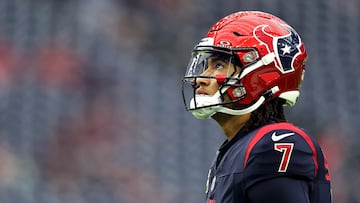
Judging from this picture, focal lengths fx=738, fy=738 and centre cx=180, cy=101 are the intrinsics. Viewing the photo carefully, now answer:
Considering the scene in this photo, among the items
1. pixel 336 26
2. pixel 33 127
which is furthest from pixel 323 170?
pixel 336 26

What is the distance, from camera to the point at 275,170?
1861 millimetres

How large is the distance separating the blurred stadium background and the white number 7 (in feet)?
11.6

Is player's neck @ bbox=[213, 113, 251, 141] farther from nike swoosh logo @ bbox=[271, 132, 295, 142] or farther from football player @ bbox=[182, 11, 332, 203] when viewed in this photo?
nike swoosh logo @ bbox=[271, 132, 295, 142]

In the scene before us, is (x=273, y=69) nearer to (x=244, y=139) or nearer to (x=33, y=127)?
(x=244, y=139)

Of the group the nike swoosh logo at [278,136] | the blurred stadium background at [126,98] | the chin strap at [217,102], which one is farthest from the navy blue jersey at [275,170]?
the blurred stadium background at [126,98]

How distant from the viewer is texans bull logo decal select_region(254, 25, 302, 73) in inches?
83.5

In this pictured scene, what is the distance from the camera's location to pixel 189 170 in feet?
18.1

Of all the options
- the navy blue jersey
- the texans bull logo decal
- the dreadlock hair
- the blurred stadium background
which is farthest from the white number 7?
the blurred stadium background

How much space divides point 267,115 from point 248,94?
0.08 meters

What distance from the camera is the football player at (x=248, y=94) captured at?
1.93m

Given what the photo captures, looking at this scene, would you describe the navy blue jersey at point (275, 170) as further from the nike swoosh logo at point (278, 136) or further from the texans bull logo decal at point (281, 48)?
the texans bull logo decal at point (281, 48)

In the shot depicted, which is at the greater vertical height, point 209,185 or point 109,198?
point 209,185

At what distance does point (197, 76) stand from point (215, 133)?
3572 mm

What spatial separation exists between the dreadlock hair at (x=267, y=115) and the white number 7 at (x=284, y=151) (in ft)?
0.59
